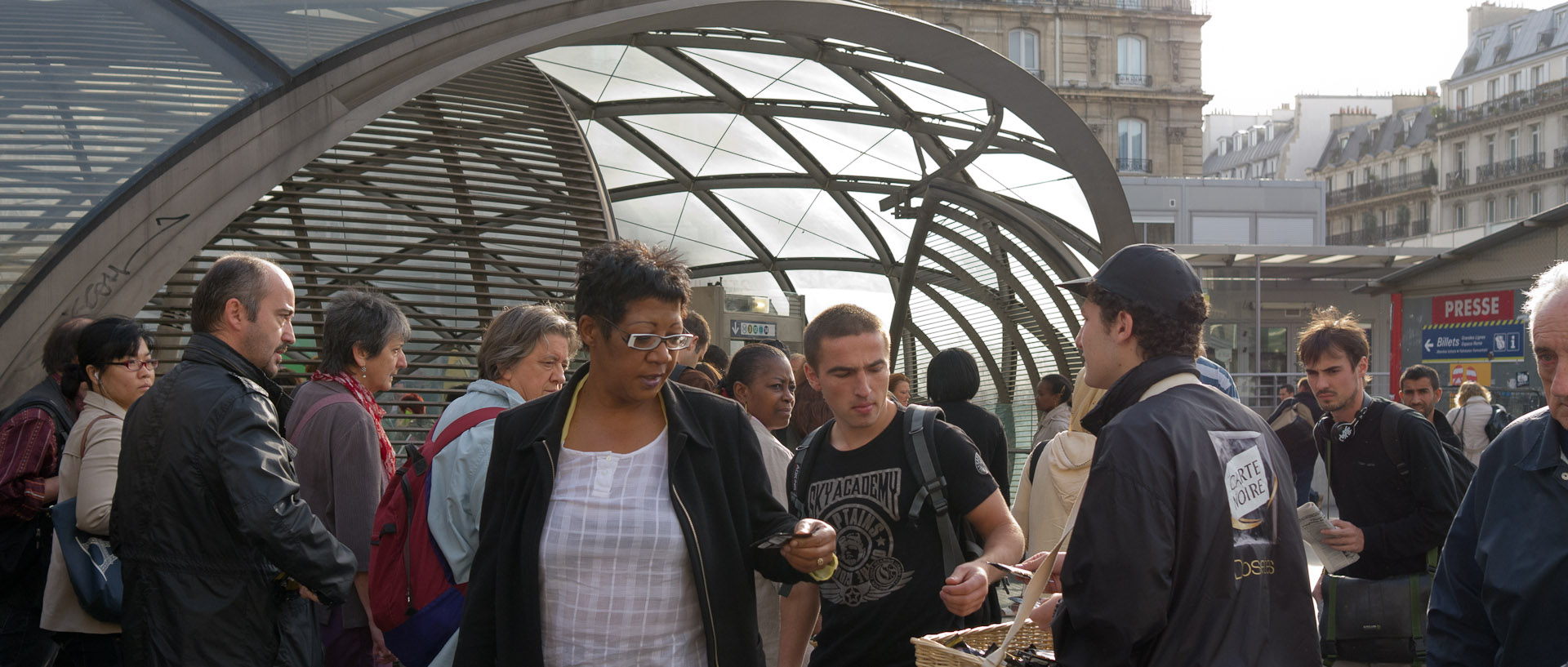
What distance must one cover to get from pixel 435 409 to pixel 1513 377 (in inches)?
521

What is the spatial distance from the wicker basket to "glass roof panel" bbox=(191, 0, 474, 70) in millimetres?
5783

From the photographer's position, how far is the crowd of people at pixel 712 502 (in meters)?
2.79

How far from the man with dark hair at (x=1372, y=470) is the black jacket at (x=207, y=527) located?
396cm

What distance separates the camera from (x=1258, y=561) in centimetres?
279

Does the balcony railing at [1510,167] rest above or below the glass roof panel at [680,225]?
above

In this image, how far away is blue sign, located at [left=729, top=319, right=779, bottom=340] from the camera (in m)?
18.3

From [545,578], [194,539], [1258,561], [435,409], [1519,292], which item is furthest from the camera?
[1519,292]

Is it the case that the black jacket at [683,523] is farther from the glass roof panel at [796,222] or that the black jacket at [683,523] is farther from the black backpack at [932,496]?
the glass roof panel at [796,222]

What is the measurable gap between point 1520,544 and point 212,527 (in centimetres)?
361

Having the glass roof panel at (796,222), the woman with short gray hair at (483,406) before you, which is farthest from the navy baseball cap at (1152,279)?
the glass roof panel at (796,222)

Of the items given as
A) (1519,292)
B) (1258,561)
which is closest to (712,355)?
(1258,561)

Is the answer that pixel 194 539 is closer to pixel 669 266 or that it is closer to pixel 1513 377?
pixel 669 266

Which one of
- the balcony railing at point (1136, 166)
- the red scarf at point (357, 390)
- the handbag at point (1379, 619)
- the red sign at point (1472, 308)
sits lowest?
the handbag at point (1379, 619)

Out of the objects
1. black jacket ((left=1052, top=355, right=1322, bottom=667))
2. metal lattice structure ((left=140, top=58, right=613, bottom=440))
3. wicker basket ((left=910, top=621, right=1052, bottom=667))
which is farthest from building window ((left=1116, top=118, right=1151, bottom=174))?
black jacket ((left=1052, top=355, right=1322, bottom=667))
